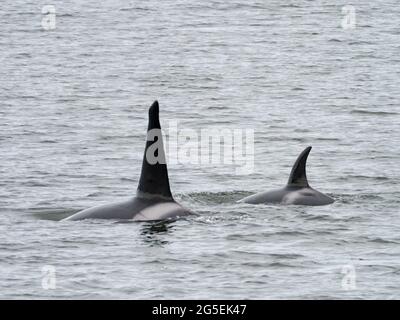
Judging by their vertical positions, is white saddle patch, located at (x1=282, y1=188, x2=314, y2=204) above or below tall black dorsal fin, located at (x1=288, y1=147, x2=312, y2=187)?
below

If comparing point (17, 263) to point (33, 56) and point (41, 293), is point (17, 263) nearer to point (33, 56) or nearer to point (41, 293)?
point (41, 293)

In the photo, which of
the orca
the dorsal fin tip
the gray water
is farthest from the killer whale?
the dorsal fin tip

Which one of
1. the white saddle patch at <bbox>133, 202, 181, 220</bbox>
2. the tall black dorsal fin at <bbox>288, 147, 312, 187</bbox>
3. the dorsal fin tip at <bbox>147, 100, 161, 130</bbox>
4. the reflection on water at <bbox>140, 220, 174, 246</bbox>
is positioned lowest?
the reflection on water at <bbox>140, 220, 174, 246</bbox>

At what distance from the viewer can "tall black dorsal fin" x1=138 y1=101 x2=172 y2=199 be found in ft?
70.4

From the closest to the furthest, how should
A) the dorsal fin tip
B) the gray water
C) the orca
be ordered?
the gray water → the dorsal fin tip → the orca

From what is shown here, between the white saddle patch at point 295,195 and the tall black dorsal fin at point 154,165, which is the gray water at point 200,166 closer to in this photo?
the white saddle patch at point 295,195

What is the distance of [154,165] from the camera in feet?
71.6

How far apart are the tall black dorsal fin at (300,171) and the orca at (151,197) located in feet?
8.35

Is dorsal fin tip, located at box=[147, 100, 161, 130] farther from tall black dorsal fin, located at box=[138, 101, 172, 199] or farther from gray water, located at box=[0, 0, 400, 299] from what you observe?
gray water, located at box=[0, 0, 400, 299]

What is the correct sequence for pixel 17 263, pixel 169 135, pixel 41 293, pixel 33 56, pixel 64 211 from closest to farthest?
pixel 41 293
pixel 17 263
pixel 64 211
pixel 169 135
pixel 33 56

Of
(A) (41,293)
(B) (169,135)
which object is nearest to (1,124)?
(B) (169,135)

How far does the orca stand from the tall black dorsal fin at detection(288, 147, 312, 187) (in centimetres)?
254

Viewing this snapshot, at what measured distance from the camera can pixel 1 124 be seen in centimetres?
4028

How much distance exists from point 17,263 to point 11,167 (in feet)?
37.6
